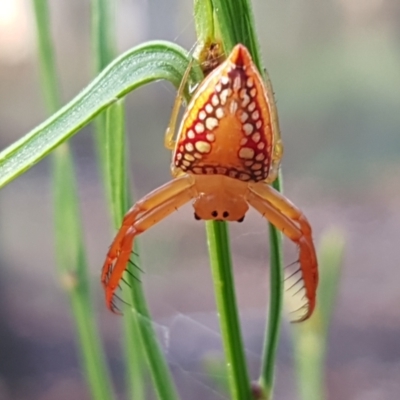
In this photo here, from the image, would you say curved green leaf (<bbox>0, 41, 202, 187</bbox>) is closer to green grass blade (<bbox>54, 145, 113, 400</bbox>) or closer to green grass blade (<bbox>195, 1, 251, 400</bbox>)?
green grass blade (<bbox>195, 1, 251, 400</bbox>)

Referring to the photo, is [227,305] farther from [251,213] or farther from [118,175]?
[251,213]

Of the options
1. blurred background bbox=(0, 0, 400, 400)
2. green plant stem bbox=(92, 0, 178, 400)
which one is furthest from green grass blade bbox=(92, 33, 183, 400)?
blurred background bbox=(0, 0, 400, 400)

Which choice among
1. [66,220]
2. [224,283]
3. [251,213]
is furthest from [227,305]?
[251,213]

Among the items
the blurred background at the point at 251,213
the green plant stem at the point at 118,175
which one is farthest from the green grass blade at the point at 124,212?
the blurred background at the point at 251,213

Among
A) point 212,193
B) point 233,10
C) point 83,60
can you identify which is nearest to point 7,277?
point 83,60

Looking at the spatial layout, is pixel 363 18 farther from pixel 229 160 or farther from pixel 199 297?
pixel 229 160

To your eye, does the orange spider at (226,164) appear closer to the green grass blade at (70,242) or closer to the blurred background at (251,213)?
the green grass blade at (70,242)

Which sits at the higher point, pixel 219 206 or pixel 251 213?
pixel 251 213

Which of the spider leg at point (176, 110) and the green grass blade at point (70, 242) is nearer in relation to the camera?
the spider leg at point (176, 110)
